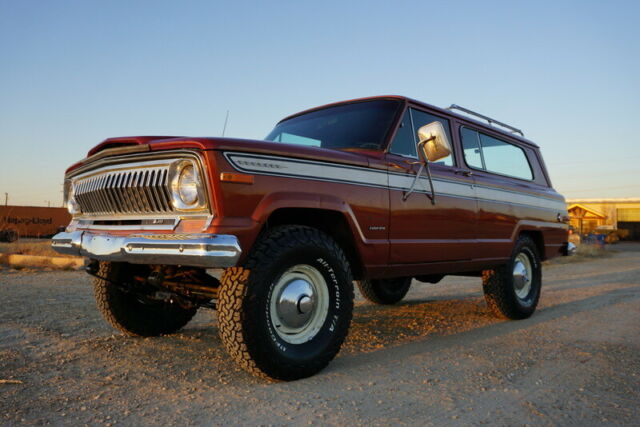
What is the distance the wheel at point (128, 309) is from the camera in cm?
372

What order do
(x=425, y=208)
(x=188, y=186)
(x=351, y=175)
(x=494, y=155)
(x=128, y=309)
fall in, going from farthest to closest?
1. (x=494, y=155)
2. (x=425, y=208)
3. (x=128, y=309)
4. (x=351, y=175)
5. (x=188, y=186)

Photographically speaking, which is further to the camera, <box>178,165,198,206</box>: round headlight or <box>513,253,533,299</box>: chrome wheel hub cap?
<box>513,253,533,299</box>: chrome wheel hub cap

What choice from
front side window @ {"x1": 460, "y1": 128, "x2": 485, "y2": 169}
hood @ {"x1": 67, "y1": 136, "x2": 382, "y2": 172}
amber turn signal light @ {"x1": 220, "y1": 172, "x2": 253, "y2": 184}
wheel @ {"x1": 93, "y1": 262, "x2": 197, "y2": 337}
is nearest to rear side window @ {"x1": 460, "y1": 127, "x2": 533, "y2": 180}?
front side window @ {"x1": 460, "y1": 128, "x2": 485, "y2": 169}

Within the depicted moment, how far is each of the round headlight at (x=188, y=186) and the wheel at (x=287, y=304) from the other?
0.46m

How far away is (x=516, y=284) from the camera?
5.40 metres

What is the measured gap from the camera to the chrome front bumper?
250cm

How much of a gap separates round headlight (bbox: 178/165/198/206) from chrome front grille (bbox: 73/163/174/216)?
0.09m

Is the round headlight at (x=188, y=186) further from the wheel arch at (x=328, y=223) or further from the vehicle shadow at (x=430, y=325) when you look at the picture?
the vehicle shadow at (x=430, y=325)

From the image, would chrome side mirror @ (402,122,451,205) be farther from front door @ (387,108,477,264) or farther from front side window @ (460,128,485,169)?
front side window @ (460,128,485,169)

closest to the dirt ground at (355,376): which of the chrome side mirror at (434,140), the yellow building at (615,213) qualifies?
the chrome side mirror at (434,140)

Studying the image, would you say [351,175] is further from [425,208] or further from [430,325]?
[430,325]

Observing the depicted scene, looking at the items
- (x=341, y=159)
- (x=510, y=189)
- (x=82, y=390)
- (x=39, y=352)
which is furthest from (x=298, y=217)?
(x=510, y=189)

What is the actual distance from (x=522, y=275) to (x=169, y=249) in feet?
14.2

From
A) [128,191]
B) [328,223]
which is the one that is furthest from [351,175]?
[128,191]
